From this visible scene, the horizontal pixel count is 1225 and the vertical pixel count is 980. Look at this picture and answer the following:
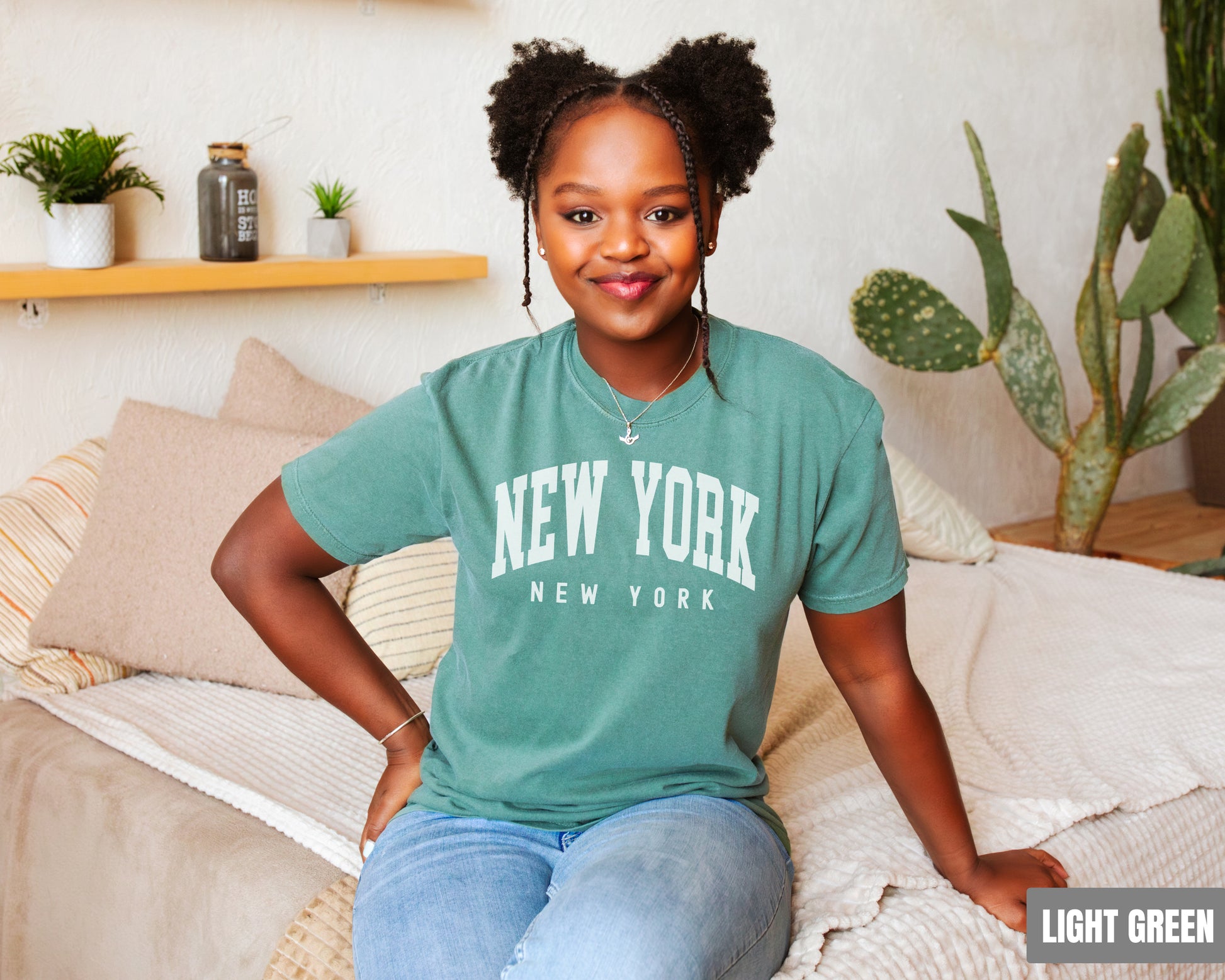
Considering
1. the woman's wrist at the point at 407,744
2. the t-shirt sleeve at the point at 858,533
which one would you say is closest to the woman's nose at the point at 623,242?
the t-shirt sleeve at the point at 858,533

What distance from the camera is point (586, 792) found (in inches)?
38.3

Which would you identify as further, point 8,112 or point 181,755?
point 8,112

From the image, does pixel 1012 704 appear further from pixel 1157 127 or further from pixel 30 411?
pixel 1157 127

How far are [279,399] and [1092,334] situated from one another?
5.34 feet

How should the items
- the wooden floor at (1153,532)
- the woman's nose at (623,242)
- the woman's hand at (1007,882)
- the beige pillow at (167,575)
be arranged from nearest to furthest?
the woman's nose at (623,242) → the woman's hand at (1007,882) → the beige pillow at (167,575) → the wooden floor at (1153,532)

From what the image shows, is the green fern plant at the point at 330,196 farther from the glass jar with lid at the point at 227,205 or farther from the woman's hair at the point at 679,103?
the woman's hair at the point at 679,103

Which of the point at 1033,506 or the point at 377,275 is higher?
the point at 377,275

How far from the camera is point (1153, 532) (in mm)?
3219

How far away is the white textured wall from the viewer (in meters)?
1.75

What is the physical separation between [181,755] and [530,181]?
2.49 feet

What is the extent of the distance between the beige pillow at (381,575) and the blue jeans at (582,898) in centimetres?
59

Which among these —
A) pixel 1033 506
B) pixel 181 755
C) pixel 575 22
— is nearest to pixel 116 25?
pixel 575 22

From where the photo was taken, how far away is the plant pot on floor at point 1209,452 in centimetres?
357

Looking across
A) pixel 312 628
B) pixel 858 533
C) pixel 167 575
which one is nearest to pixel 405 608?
pixel 167 575
